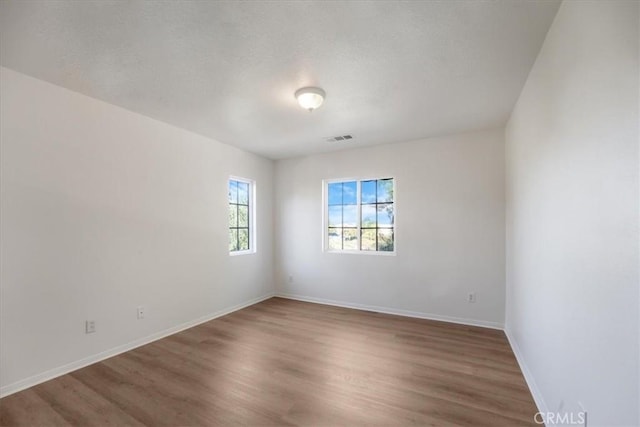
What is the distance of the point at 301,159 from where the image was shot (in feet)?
16.3

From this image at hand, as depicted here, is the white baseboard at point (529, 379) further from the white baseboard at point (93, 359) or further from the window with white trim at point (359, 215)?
the white baseboard at point (93, 359)

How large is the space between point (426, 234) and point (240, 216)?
2912mm

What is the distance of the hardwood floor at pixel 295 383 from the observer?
1.92 m

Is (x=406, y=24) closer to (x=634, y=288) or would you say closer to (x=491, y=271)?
(x=634, y=288)

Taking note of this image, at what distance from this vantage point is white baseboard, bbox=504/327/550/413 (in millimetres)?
1925

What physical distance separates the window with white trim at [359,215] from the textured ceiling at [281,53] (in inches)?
57.9

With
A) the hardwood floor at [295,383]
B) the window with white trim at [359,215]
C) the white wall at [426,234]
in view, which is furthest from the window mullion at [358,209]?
the hardwood floor at [295,383]

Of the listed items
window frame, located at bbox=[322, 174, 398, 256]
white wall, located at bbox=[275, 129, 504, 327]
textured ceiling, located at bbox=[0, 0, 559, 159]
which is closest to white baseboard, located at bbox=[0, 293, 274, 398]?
white wall, located at bbox=[275, 129, 504, 327]

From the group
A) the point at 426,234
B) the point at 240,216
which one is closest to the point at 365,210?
the point at 426,234

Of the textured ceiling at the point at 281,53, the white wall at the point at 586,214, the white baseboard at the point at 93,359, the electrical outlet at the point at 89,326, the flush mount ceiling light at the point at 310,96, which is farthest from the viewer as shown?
the electrical outlet at the point at 89,326

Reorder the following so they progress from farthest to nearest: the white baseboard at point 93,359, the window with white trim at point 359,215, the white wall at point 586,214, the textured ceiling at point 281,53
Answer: the window with white trim at point 359,215
the white baseboard at point 93,359
the textured ceiling at point 281,53
the white wall at point 586,214

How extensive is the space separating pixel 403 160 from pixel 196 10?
3228 millimetres

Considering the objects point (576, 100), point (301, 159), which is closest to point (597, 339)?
point (576, 100)

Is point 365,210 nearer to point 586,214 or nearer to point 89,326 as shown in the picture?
point 586,214
